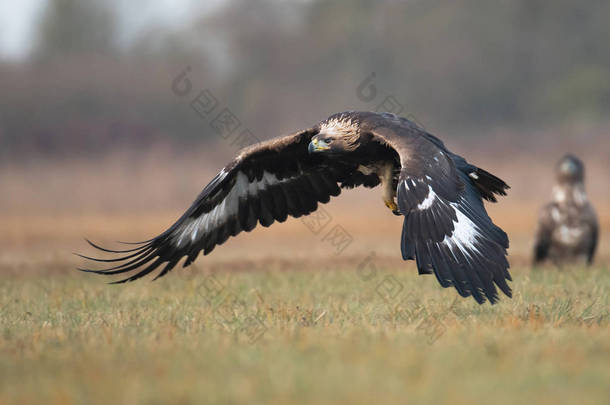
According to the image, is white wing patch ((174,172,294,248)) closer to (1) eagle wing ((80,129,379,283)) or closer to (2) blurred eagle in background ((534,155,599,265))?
(1) eagle wing ((80,129,379,283))

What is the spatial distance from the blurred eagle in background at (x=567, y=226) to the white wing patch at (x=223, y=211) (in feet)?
14.3

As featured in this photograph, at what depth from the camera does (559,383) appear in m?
3.81

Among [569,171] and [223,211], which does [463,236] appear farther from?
[569,171]

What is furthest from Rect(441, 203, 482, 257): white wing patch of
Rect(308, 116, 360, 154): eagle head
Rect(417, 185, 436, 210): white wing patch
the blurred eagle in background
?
the blurred eagle in background

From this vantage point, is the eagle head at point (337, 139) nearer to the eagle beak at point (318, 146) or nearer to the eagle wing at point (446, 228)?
the eagle beak at point (318, 146)

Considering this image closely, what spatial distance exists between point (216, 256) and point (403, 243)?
800 centimetres

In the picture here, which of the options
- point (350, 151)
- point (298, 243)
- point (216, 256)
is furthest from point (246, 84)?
point (350, 151)

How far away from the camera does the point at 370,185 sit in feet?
24.2

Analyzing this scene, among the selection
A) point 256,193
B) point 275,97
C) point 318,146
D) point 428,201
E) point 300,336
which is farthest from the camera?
point 275,97

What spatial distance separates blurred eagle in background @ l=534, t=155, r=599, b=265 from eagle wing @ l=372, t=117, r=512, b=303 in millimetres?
4681

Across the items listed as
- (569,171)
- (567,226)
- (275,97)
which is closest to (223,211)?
(567,226)

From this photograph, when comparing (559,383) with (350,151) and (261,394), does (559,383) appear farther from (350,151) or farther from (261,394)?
(350,151)

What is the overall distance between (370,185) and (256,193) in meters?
0.93

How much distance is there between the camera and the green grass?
12.2ft
